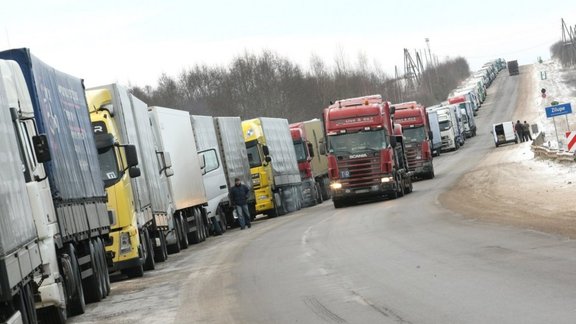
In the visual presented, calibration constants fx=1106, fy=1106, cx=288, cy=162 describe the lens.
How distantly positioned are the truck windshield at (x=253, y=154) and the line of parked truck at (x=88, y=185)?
10.00ft

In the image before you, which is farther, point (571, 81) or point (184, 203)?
point (571, 81)

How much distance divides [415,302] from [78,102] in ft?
28.5

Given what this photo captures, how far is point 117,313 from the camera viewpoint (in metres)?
14.9

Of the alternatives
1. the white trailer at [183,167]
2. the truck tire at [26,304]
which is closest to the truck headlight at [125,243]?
the white trailer at [183,167]

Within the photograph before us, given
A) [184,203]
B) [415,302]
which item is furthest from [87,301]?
[184,203]

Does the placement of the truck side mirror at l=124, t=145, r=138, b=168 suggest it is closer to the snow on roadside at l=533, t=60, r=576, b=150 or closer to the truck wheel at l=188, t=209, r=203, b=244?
the truck wheel at l=188, t=209, r=203, b=244

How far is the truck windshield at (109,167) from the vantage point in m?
20.2

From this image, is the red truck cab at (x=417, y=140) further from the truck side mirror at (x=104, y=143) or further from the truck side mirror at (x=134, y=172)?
the truck side mirror at (x=104, y=143)

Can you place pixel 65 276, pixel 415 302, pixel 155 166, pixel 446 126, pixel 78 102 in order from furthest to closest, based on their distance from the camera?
pixel 446 126 < pixel 155 166 < pixel 78 102 < pixel 65 276 < pixel 415 302

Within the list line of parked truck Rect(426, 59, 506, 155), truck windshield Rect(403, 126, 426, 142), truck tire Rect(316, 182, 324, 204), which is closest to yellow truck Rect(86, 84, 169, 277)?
truck tire Rect(316, 182, 324, 204)

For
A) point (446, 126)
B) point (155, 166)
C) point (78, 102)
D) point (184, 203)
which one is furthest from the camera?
point (446, 126)

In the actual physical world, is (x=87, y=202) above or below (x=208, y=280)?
above

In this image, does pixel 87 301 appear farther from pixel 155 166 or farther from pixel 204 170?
pixel 204 170

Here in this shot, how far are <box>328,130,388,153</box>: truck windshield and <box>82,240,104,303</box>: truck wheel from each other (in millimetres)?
20859
